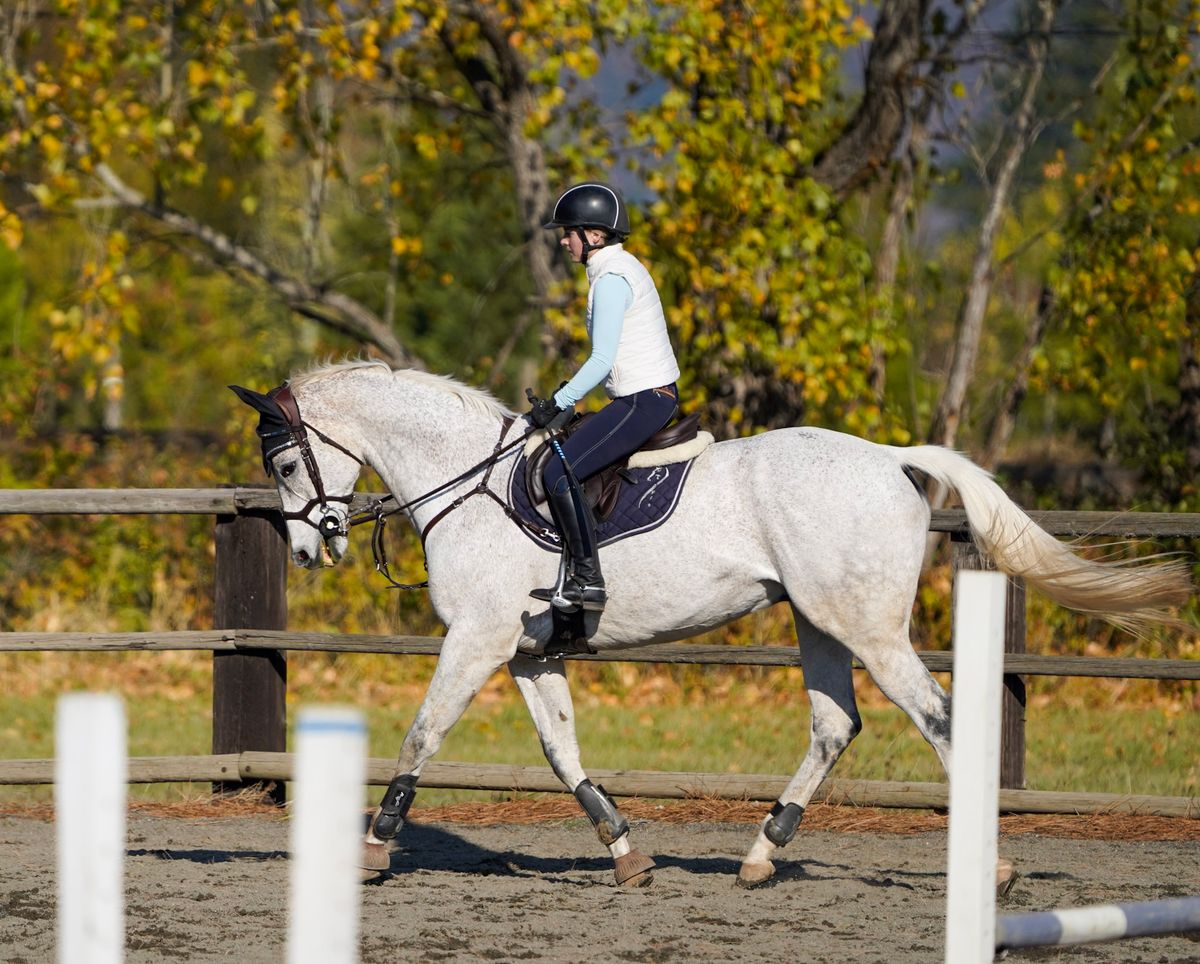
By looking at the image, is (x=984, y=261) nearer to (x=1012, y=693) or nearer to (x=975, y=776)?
(x=1012, y=693)

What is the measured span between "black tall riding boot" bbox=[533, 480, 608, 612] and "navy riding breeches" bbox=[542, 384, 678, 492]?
0.07 metres

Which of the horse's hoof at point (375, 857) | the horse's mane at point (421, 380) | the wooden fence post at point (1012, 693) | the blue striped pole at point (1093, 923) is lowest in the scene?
the blue striped pole at point (1093, 923)

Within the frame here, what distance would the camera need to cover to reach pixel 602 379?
5867mm

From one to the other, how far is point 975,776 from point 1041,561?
3.17 m

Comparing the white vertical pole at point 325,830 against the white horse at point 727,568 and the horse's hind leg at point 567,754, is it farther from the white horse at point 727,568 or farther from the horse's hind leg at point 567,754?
the horse's hind leg at point 567,754

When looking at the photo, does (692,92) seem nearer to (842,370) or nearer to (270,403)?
(842,370)

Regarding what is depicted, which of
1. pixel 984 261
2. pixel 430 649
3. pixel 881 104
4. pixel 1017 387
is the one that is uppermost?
pixel 881 104

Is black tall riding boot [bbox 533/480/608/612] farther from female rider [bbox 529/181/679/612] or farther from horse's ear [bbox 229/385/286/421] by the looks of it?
horse's ear [bbox 229/385/286/421]

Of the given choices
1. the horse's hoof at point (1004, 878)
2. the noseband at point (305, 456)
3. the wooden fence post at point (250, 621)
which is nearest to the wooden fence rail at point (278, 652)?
the wooden fence post at point (250, 621)

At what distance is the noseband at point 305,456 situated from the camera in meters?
6.18

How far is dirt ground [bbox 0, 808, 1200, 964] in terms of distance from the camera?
5062mm

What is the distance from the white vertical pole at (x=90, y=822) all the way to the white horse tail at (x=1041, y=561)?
14.0 feet

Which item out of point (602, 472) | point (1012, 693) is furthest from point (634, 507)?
point (1012, 693)

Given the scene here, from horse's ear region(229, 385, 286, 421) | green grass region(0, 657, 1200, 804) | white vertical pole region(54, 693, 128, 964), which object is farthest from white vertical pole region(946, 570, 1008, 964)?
green grass region(0, 657, 1200, 804)
